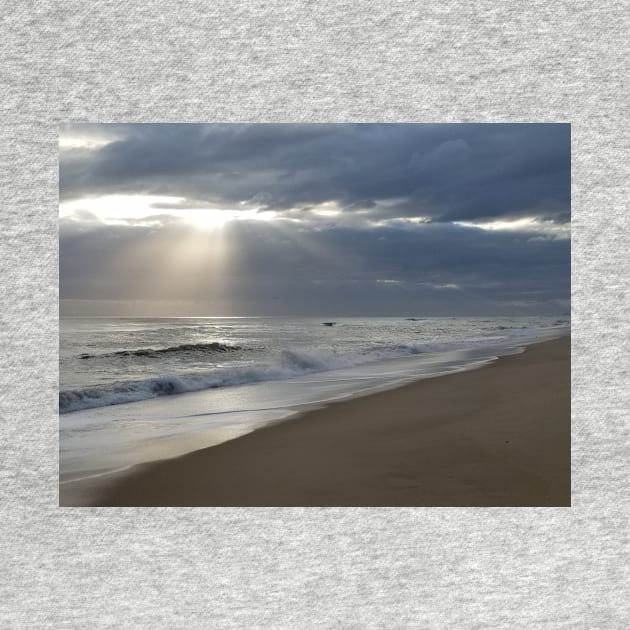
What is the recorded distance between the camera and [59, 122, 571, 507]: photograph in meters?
2.32

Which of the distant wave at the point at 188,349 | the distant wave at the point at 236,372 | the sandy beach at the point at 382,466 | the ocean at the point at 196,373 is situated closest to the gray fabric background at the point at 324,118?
the sandy beach at the point at 382,466

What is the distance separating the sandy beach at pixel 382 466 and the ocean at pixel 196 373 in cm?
19

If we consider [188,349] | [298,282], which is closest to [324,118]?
[298,282]

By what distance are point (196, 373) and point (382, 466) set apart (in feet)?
4.08

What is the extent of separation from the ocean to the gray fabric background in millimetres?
207

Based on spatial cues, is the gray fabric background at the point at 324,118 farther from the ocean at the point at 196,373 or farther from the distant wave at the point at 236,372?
the distant wave at the point at 236,372

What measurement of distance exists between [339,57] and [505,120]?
70 cm

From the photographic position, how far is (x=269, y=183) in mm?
2572

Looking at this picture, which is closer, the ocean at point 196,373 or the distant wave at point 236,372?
the ocean at point 196,373

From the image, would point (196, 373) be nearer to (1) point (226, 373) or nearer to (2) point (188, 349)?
(1) point (226, 373)

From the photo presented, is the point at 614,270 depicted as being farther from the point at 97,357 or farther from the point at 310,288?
the point at 97,357

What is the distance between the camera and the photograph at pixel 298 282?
7.61 ft

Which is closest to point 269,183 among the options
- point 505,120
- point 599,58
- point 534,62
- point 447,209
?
point 447,209

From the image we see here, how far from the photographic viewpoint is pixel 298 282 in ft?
8.75
